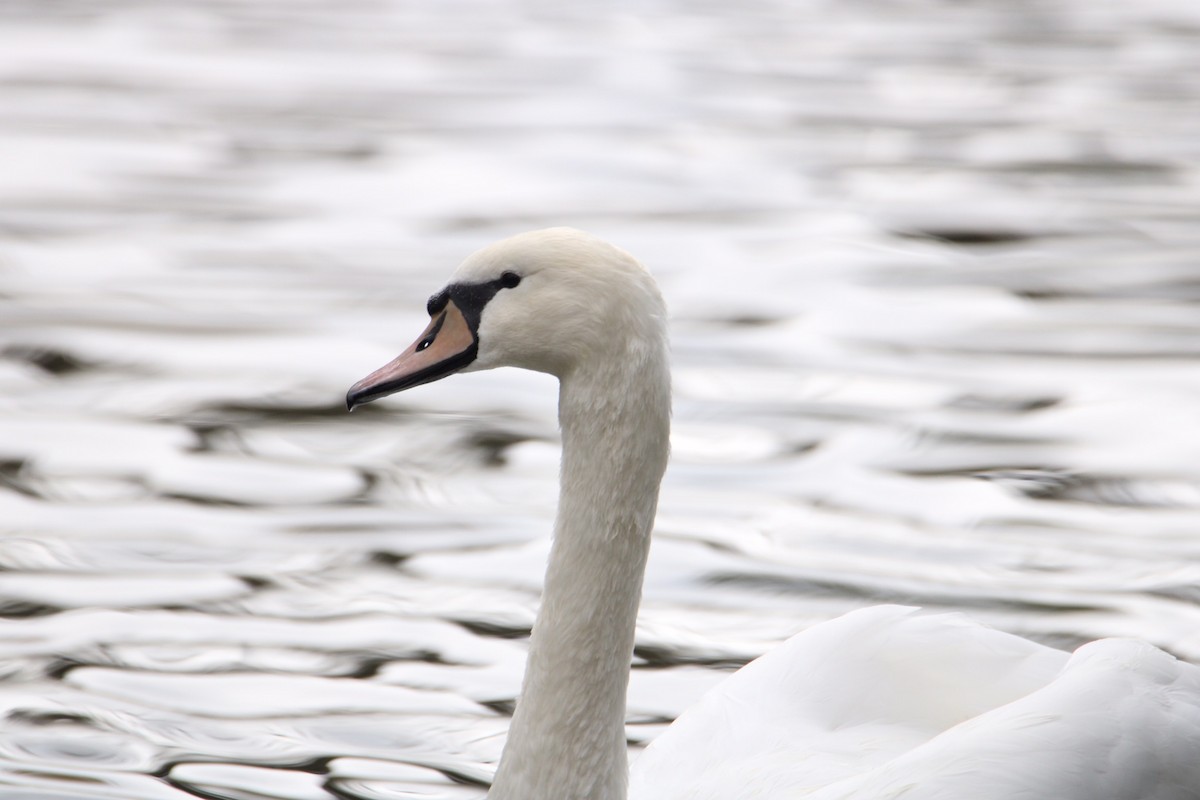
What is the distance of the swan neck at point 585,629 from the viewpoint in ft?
11.9

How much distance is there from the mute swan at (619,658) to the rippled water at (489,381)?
815 mm

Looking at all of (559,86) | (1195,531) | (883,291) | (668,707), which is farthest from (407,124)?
(668,707)

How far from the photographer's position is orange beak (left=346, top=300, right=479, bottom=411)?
12.1 ft

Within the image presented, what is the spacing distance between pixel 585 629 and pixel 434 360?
54cm

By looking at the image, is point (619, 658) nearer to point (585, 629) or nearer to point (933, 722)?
point (585, 629)

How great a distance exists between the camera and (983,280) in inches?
359

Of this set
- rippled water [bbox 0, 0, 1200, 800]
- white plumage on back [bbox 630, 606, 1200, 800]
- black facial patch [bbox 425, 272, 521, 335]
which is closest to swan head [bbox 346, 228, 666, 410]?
black facial patch [bbox 425, 272, 521, 335]

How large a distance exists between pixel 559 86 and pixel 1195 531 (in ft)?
26.1

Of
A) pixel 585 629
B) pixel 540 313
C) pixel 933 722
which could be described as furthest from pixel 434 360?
pixel 933 722

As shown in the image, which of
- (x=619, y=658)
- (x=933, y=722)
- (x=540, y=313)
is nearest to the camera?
(x=540, y=313)

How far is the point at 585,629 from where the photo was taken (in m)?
3.67

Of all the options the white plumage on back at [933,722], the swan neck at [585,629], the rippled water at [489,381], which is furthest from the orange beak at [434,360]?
the rippled water at [489,381]

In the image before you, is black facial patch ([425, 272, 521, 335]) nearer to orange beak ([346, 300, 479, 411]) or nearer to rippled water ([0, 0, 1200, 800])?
orange beak ([346, 300, 479, 411])

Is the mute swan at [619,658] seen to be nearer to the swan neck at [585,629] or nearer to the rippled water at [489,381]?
the swan neck at [585,629]
